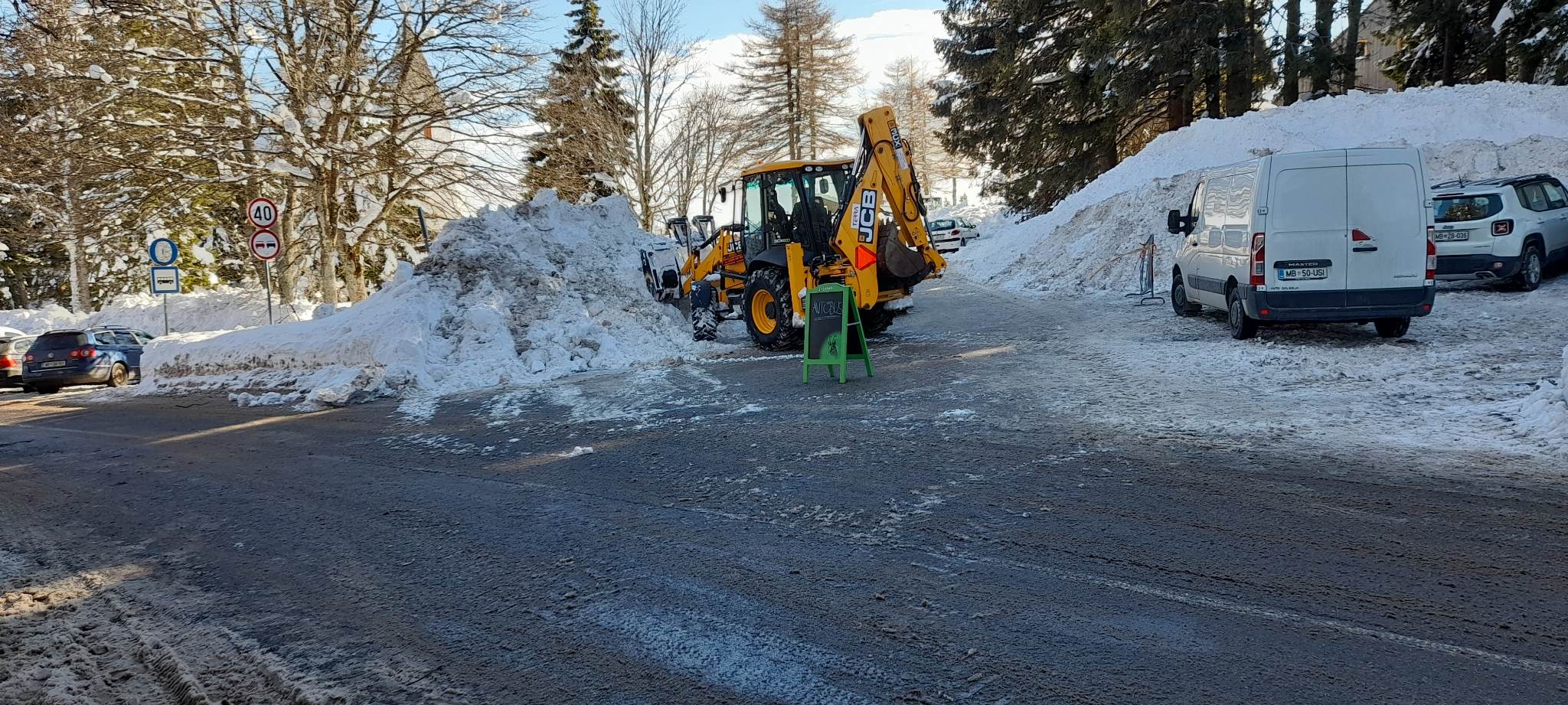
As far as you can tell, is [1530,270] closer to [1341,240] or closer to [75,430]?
[1341,240]

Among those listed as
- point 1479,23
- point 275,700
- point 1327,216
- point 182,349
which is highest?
point 1479,23

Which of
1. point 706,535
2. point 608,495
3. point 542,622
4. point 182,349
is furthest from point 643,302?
point 542,622

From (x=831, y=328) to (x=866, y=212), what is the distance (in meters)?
2.67

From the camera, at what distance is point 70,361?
18.4 m

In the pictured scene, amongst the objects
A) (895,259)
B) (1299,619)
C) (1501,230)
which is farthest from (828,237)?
(1501,230)

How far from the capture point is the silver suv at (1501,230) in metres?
13.9

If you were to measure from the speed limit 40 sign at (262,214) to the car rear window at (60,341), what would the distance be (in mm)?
6199

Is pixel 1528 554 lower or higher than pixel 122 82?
lower

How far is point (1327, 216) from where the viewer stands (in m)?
10.3

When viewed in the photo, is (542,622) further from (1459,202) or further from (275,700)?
(1459,202)

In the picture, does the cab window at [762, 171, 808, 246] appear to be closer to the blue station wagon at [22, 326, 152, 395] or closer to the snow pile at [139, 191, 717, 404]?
the snow pile at [139, 191, 717, 404]

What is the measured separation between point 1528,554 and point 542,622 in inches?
182

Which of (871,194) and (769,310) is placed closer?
(871,194)

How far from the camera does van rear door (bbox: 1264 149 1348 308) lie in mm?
10266
